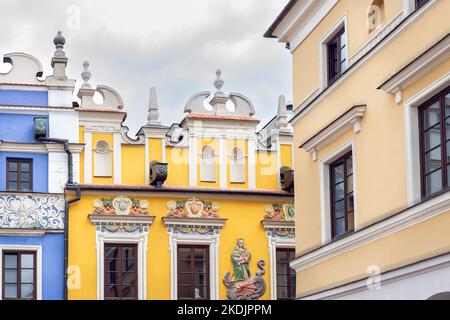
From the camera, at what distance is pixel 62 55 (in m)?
26.0

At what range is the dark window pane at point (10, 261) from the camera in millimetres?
24675

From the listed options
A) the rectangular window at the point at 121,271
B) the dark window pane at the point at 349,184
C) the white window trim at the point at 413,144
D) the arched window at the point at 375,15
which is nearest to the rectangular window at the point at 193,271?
the rectangular window at the point at 121,271

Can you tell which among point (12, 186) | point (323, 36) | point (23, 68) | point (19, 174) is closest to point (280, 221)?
point (19, 174)

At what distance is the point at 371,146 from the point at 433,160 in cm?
183

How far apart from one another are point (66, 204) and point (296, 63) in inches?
302

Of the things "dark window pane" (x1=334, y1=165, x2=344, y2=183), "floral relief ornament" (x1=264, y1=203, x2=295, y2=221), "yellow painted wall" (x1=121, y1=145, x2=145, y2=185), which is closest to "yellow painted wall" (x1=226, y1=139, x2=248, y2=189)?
"floral relief ornament" (x1=264, y1=203, x2=295, y2=221)

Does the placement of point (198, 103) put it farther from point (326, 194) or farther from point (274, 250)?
point (326, 194)

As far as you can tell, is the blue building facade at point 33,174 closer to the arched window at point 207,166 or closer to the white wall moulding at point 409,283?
the arched window at point 207,166

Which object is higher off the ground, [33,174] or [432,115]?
[33,174]

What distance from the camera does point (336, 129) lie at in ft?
56.6

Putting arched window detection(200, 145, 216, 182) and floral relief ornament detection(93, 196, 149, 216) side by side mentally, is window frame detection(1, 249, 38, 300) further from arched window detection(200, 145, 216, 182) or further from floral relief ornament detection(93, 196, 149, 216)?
arched window detection(200, 145, 216, 182)

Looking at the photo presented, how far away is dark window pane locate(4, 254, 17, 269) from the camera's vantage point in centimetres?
2467
